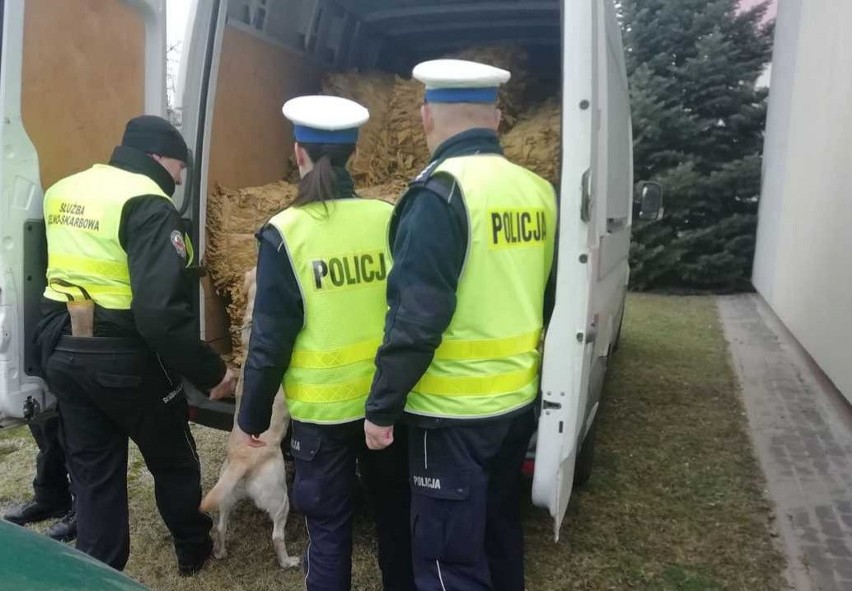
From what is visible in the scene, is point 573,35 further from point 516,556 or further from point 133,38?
point 133,38

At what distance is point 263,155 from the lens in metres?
4.49

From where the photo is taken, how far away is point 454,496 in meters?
2.33

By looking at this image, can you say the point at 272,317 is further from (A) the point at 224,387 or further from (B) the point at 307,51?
(B) the point at 307,51

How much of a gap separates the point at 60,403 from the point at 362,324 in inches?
53.0

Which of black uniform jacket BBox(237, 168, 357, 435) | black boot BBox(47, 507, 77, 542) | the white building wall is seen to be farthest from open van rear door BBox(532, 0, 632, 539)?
the white building wall

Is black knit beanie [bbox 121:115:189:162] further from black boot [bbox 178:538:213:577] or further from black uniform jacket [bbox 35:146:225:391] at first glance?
black boot [bbox 178:538:213:577]

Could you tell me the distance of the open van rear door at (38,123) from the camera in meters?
2.86

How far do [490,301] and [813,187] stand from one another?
22.5ft

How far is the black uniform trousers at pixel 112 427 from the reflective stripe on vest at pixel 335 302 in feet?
2.32

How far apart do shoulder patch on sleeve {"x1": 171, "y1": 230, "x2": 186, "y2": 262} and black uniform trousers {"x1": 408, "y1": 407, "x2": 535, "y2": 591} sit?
45.5 inches

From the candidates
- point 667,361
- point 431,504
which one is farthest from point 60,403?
point 667,361

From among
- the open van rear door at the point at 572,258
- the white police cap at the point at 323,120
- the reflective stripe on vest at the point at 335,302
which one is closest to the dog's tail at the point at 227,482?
the reflective stripe on vest at the point at 335,302

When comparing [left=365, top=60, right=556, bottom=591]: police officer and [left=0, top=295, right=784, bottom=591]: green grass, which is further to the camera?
[left=0, top=295, right=784, bottom=591]: green grass

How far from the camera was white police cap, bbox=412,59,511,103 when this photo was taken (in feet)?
7.59
